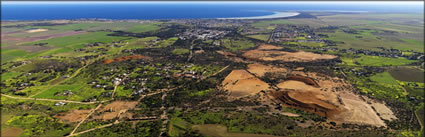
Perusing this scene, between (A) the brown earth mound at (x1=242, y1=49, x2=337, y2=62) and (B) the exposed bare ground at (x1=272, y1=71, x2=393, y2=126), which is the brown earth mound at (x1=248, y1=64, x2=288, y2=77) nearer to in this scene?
(A) the brown earth mound at (x1=242, y1=49, x2=337, y2=62)

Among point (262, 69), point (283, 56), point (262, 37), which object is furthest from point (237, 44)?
point (262, 69)

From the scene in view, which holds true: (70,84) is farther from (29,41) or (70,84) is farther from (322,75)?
(29,41)

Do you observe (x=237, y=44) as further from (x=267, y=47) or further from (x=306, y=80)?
(x=306, y=80)

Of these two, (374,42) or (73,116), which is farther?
(374,42)

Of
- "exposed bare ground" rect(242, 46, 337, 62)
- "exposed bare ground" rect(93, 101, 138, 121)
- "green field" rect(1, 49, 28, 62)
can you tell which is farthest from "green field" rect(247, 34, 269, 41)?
"green field" rect(1, 49, 28, 62)

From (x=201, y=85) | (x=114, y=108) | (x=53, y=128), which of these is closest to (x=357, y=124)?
(x=201, y=85)
